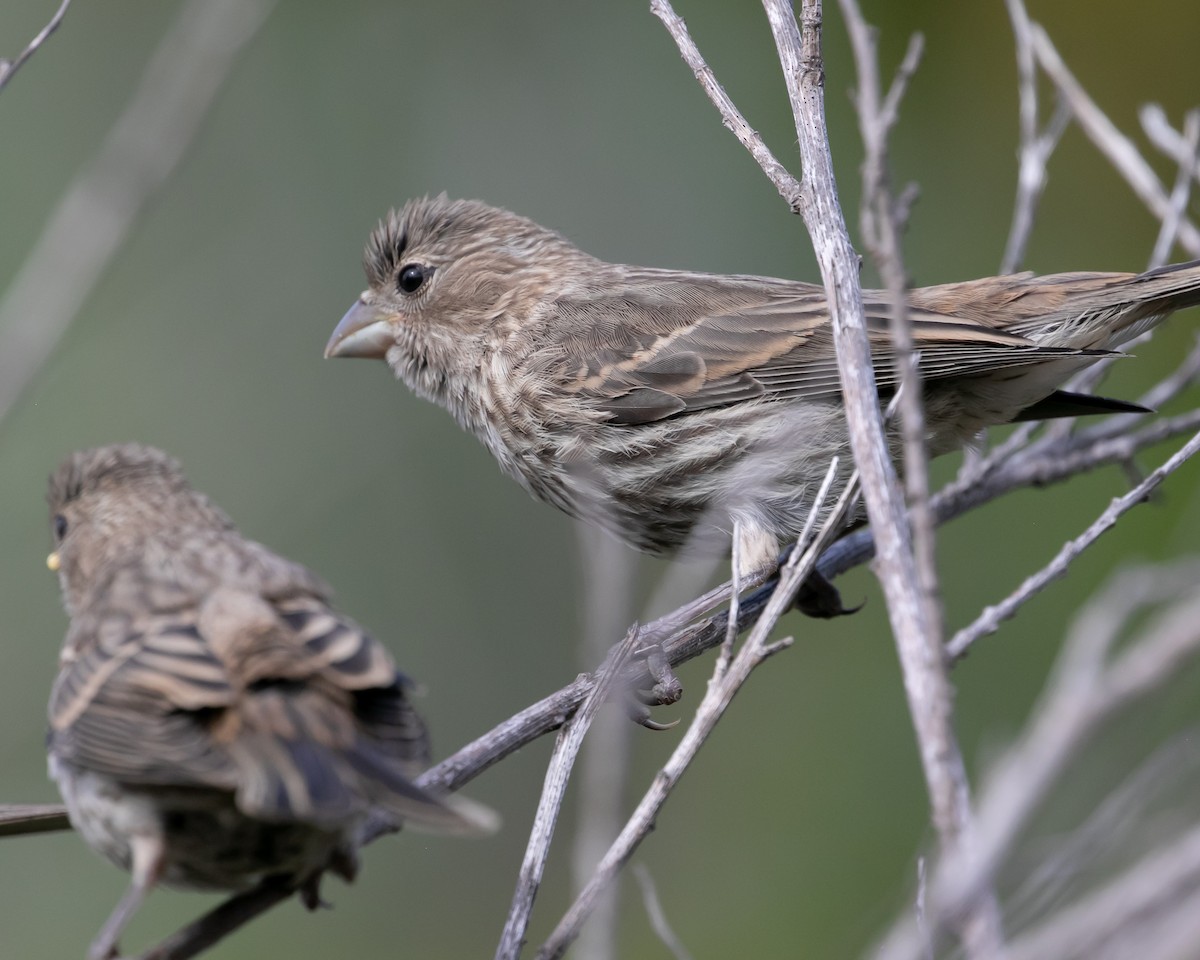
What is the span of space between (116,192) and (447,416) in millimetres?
5020

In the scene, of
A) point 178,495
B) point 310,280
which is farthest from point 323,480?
point 178,495

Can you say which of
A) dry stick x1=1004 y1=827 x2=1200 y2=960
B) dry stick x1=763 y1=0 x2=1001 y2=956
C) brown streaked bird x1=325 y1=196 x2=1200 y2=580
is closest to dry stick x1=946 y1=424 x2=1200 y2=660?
dry stick x1=763 y1=0 x2=1001 y2=956

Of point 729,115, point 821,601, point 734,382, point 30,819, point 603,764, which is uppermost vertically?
point 729,115

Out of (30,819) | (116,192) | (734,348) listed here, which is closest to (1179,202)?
(734,348)

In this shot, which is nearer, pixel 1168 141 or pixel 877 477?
pixel 877 477

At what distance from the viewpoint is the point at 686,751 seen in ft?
8.73

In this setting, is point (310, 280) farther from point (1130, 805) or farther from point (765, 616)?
point (1130, 805)

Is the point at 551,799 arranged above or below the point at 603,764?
below

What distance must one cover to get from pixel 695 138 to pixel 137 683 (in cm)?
690

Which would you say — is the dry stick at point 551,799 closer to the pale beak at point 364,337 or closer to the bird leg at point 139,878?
the bird leg at point 139,878

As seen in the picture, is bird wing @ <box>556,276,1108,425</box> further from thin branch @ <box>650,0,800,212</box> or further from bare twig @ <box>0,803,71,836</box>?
bare twig @ <box>0,803,71,836</box>

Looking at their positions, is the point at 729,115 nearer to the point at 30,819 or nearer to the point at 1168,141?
the point at 1168,141

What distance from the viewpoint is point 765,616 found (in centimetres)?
284

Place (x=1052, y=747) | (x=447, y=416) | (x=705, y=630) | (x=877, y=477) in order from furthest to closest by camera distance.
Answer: (x=447, y=416)
(x=705, y=630)
(x=877, y=477)
(x=1052, y=747)
